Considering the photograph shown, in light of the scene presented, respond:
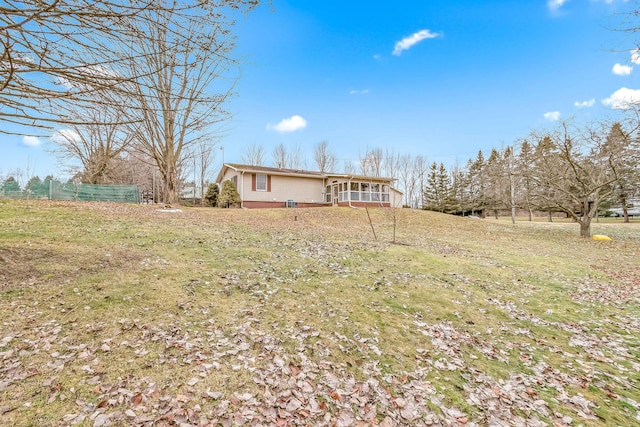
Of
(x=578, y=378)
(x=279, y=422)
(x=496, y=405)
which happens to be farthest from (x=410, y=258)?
(x=279, y=422)

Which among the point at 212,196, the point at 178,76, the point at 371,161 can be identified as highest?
the point at 371,161

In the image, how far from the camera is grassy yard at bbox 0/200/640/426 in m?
2.46

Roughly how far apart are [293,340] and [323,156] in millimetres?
38975

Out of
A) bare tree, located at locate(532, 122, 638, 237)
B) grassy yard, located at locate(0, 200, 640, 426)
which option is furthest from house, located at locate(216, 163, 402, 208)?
grassy yard, located at locate(0, 200, 640, 426)

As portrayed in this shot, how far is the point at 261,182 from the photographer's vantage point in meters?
22.9

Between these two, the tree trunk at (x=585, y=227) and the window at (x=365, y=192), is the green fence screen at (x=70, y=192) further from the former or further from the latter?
the tree trunk at (x=585, y=227)

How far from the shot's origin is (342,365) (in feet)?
10.4

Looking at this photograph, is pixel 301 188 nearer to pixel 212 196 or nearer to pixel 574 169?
pixel 212 196

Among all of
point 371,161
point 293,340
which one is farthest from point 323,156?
point 293,340

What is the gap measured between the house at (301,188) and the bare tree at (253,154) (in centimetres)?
1388

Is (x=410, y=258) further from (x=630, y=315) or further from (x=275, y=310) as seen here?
(x=275, y=310)

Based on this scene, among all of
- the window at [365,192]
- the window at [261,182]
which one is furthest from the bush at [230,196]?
the window at [365,192]

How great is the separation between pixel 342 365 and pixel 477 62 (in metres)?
19.7

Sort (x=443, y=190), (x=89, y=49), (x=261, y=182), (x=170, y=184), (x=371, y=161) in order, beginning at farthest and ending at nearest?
(x=443, y=190), (x=371, y=161), (x=261, y=182), (x=170, y=184), (x=89, y=49)
